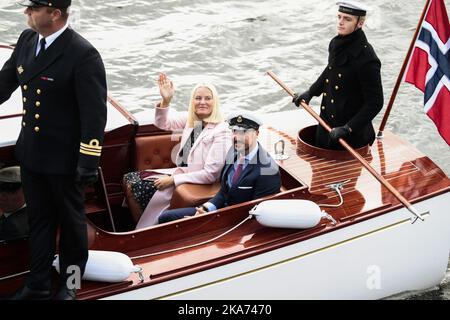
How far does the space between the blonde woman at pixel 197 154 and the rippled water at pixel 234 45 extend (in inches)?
147

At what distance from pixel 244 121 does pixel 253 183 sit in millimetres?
358

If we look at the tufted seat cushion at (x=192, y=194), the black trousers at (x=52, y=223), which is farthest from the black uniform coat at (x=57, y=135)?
the tufted seat cushion at (x=192, y=194)

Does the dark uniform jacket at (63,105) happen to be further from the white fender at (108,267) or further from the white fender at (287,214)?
the white fender at (287,214)

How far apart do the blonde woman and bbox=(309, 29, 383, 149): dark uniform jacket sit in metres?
0.80

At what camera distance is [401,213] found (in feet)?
14.7

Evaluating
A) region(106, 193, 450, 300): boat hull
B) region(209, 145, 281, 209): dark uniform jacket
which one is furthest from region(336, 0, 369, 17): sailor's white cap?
region(106, 193, 450, 300): boat hull

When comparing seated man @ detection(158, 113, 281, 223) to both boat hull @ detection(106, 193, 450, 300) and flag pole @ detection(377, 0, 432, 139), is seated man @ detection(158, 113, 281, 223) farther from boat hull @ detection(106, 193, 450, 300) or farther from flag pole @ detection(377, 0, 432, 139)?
flag pole @ detection(377, 0, 432, 139)

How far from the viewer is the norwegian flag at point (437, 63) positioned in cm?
486

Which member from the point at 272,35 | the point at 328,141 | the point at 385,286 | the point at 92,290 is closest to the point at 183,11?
the point at 272,35

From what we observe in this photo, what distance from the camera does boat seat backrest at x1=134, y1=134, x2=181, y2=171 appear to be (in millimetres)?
4766

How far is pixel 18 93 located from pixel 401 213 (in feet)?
7.56

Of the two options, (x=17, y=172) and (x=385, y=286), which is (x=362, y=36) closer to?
(x=385, y=286)

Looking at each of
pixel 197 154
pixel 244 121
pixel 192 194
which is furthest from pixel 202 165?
pixel 244 121

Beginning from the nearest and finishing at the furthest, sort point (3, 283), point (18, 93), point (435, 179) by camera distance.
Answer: point (3, 283) < point (18, 93) < point (435, 179)
